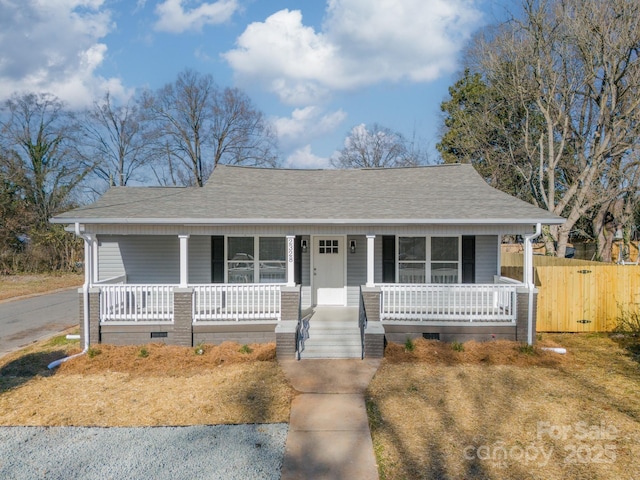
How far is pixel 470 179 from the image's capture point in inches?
484

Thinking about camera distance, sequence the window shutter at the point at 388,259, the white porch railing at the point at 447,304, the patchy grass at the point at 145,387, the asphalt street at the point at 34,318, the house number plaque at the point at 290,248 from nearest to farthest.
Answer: the patchy grass at the point at 145,387, the white porch railing at the point at 447,304, the house number plaque at the point at 290,248, the asphalt street at the point at 34,318, the window shutter at the point at 388,259

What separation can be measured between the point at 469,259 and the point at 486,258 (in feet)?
1.87

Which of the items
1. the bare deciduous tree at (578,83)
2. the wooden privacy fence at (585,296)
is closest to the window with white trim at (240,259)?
the wooden privacy fence at (585,296)

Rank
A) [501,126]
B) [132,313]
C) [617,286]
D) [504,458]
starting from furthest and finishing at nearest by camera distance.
Answer: [501,126]
[617,286]
[132,313]
[504,458]

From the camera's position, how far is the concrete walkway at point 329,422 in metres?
4.62

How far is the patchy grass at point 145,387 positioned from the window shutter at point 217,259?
8.10 feet

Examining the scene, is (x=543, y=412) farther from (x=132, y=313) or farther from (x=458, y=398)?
(x=132, y=313)

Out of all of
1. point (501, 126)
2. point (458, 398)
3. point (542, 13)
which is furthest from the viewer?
point (501, 126)

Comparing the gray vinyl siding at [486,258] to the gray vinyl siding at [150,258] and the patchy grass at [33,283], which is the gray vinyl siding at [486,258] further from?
the patchy grass at [33,283]

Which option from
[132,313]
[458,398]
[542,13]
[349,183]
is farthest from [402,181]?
[542,13]

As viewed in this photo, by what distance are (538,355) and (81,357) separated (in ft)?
32.1

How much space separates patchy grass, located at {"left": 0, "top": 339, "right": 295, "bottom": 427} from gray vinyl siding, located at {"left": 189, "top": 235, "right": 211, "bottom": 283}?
→ 99.0 inches

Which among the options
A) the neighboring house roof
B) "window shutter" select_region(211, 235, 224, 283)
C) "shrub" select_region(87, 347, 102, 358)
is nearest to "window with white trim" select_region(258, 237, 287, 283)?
"window shutter" select_region(211, 235, 224, 283)

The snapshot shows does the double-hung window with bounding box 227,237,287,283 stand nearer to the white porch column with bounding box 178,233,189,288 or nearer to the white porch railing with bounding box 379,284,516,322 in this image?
the white porch column with bounding box 178,233,189,288
